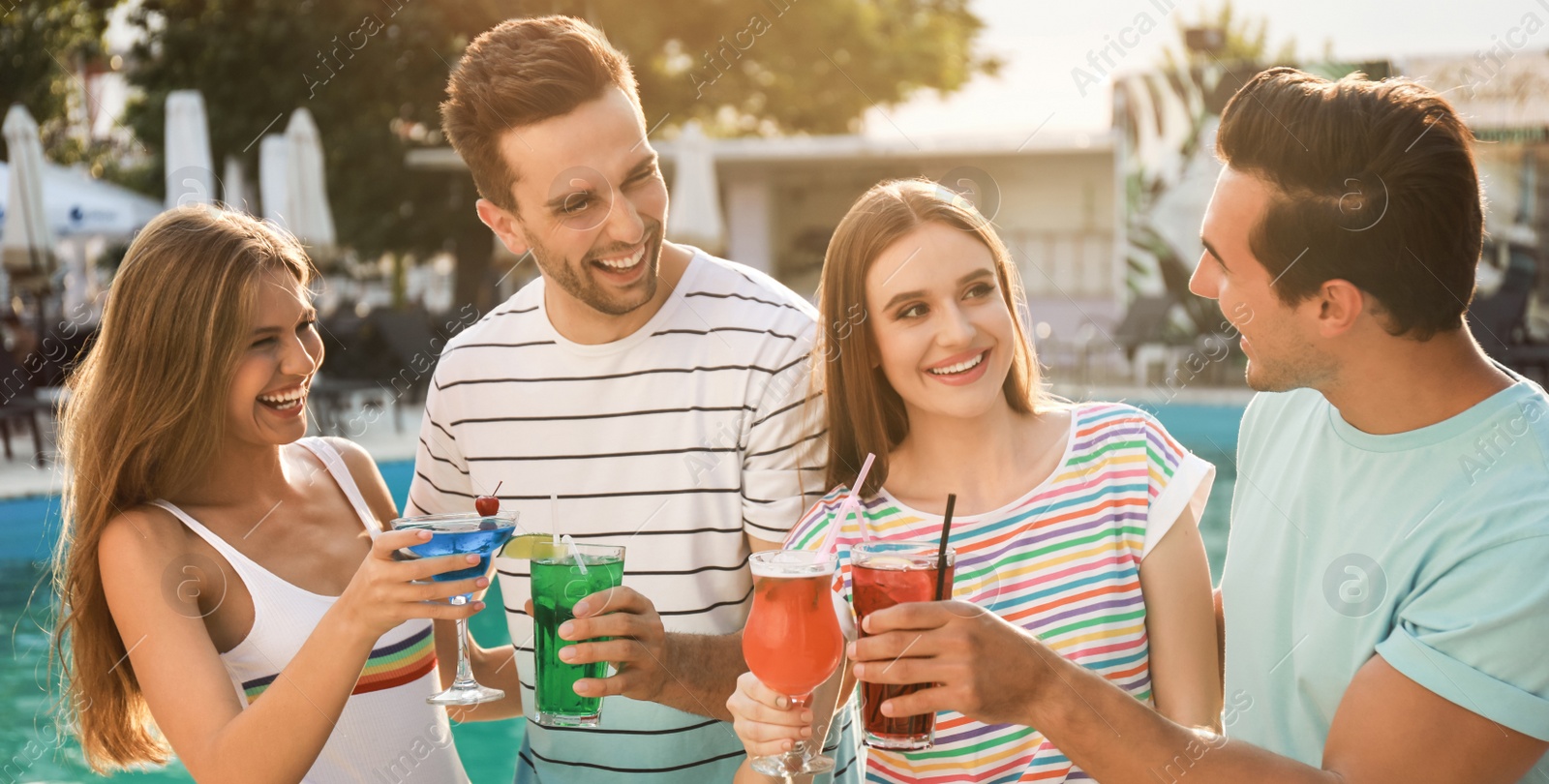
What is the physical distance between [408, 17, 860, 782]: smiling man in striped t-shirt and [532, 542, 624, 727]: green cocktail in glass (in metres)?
0.32

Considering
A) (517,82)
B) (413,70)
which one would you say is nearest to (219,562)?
(517,82)

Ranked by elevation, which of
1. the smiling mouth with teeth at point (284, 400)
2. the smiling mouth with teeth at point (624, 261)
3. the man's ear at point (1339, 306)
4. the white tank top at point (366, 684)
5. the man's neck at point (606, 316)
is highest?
the smiling mouth with teeth at point (624, 261)

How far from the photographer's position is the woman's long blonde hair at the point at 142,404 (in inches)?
86.7

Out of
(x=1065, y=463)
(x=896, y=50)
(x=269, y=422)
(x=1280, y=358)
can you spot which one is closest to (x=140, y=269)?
(x=269, y=422)

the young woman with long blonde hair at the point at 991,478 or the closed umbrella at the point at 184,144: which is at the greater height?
the closed umbrella at the point at 184,144

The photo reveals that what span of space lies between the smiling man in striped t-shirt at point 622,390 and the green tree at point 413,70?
13.6 metres

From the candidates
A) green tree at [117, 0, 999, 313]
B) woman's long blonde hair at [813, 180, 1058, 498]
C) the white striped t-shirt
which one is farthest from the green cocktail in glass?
green tree at [117, 0, 999, 313]

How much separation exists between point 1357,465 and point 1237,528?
29 centimetres

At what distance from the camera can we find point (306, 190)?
11.7 m

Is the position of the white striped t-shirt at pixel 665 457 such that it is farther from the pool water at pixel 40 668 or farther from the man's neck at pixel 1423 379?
the pool water at pixel 40 668

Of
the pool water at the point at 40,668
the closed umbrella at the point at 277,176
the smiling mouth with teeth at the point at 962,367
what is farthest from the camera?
the closed umbrella at the point at 277,176

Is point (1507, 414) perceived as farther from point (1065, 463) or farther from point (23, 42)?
point (23, 42)

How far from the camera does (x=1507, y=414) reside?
180 centimetres

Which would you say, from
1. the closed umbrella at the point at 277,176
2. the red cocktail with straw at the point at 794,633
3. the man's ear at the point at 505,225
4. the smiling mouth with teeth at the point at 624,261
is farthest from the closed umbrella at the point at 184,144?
the red cocktail with straw at the point at 794,633
